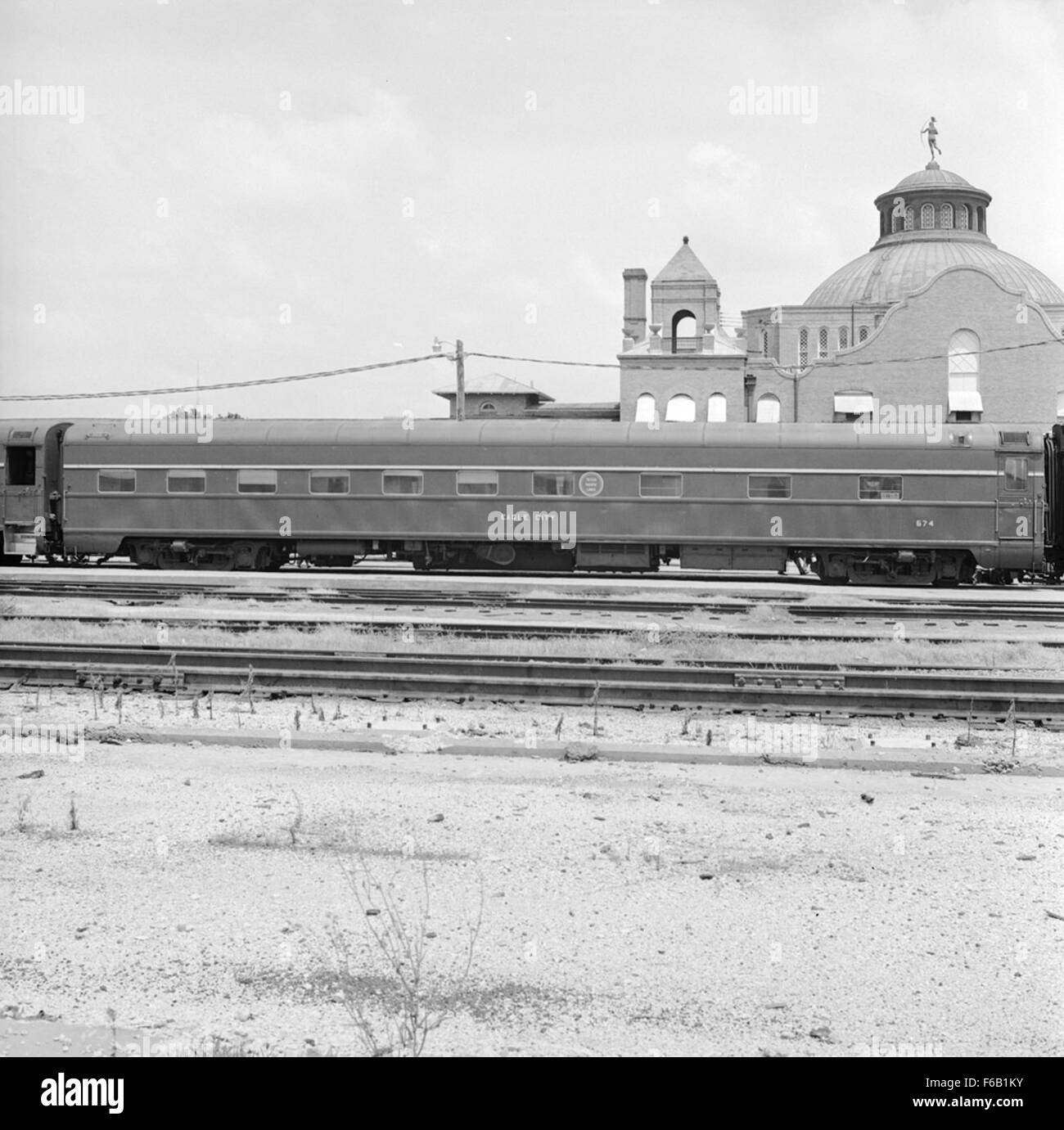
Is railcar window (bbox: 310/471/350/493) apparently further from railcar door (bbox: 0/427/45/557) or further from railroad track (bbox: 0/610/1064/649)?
railroad track (bbox: 0/610/1064/649)

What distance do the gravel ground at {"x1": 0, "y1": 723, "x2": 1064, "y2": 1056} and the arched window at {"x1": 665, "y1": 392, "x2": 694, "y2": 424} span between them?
50.7 m

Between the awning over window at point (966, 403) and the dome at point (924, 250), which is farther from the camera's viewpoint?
the dome at point (924, 250)

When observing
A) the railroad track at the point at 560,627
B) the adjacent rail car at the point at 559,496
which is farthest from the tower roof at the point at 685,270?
the railroad track at the point at 560,627

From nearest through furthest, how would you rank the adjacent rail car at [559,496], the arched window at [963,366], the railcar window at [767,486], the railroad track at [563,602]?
the railroad track at [563,602]
the adjacent rail car at [559,496]
the railcar window at [767,486]
the arched window at [963,366]

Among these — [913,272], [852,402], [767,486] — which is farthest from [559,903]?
[913,272]

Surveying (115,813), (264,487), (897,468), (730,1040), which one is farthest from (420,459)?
(730,1040)

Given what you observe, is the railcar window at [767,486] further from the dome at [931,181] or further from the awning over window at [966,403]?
the dome at [931,181]

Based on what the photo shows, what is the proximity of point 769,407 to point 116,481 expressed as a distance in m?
41.0

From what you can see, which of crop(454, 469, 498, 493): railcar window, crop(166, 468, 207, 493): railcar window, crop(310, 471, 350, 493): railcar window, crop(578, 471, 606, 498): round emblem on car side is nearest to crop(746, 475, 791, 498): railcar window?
crop(578, 471, 606, 498): round emblem on car side

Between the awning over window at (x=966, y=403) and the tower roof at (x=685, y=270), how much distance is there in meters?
13.1

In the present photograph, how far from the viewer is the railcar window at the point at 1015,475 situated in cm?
2255

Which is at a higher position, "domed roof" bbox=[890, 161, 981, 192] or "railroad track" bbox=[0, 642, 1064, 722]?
"domed roof" bbox=[890, 161, 981, 192]

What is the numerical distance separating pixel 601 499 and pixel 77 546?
11.3m

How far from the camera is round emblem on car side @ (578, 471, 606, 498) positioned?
23.4 metres
